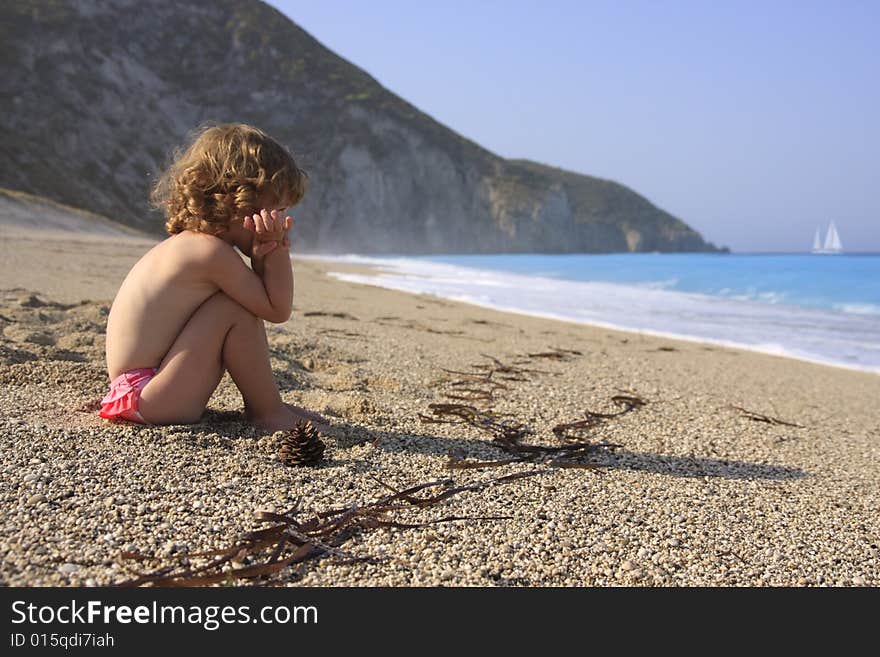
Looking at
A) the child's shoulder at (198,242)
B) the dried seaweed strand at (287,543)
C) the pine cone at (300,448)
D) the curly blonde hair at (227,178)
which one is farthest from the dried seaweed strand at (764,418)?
the child's shoulder at (198,242)

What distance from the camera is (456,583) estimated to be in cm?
176

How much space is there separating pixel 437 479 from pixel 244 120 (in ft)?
155

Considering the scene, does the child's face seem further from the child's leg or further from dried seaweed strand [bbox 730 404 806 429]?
dried seaweed strand [bbox 730 404 806 429]

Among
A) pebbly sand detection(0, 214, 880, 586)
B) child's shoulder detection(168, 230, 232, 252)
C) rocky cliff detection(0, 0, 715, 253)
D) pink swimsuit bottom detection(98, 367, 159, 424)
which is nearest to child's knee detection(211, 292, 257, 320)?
child's shoulder detection(168, 230, 232, 252)

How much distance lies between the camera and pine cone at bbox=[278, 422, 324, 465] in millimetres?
2512

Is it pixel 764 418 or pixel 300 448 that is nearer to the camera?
pixel 300 448

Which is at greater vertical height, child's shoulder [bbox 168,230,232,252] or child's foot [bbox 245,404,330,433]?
child's shoulder [bbox 168,230,232,252]

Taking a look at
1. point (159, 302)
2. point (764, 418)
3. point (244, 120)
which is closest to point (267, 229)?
point (159, 302)

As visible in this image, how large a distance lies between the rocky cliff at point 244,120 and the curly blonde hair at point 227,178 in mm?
28836

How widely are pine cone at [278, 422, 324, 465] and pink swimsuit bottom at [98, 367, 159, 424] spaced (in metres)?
0.64

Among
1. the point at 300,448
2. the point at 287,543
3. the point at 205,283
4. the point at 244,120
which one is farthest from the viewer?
the point at 244,120

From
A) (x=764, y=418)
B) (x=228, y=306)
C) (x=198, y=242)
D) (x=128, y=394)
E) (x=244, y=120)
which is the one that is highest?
(x=244, y=120)

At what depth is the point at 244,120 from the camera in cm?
4541

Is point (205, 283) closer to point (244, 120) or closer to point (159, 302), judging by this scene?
point (159, 302)
